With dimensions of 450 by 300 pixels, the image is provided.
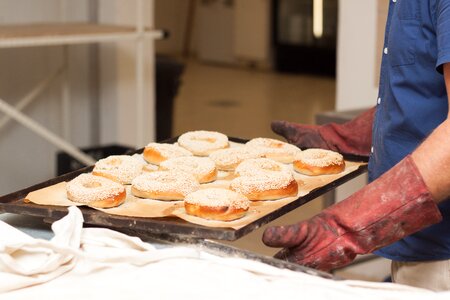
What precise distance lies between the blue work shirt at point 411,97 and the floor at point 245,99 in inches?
160

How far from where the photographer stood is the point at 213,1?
9.33m

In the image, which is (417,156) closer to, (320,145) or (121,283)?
(121,283)

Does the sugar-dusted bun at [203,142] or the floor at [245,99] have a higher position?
the sugar-dusted bun at [203,142]

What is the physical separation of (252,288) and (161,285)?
14 cm

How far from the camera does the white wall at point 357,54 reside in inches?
137

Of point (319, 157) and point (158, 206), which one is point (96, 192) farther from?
point (319, 157)

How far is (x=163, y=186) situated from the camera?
1.68m

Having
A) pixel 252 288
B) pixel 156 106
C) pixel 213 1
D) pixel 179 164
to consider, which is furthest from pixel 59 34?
pixel 213 1

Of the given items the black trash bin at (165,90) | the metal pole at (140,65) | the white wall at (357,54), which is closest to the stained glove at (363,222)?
the white wall at (357,54)

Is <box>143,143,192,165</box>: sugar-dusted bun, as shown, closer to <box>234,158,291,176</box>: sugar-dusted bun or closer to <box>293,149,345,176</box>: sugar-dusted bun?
<box>234,158,291,176</box>: sugar-dusted bun

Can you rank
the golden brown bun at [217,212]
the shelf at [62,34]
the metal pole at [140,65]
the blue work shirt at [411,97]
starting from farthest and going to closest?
the metal pole at [140,65]
the shelf at [62,34]
the blue work shirt at [411,97]
the golden brown bun at [217,212]

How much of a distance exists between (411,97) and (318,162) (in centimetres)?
27

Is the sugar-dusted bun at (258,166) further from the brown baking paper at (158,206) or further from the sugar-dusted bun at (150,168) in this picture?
the sugar-dusted bun at (150,168)

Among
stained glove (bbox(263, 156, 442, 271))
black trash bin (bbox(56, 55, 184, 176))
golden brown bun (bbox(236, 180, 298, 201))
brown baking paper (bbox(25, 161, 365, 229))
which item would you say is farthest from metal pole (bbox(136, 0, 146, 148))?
stained glove (bbox(263, 156, 442, 271))
